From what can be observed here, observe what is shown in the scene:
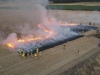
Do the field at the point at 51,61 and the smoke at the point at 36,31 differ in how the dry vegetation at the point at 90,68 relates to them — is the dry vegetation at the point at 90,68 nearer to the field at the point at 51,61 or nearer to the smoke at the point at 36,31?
the field at the point at 51,61

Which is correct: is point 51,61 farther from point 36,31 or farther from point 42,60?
point 36,31

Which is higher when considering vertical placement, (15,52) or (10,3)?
(10,3)

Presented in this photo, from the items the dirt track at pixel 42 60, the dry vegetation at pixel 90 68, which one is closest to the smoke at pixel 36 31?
the dirt track at pixel 42 60

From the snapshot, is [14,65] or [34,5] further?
[34,5]

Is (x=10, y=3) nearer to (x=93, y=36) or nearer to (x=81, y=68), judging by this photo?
(x=93, y=36)

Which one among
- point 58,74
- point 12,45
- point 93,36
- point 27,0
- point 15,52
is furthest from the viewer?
point 27,0

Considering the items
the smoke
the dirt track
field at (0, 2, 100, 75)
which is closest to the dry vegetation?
field at (0, 2, 100, 75)

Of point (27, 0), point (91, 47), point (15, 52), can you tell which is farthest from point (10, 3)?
point (91, 47)

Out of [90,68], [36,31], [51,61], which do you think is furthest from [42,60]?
[36,31]
